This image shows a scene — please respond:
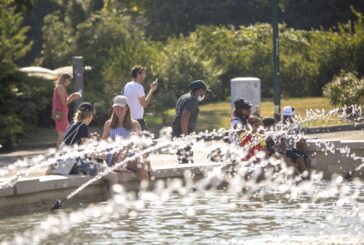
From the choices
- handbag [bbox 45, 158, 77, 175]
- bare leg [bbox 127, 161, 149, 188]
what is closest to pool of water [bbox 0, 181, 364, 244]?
bare leg [bbox 127, 161, 149, 188]

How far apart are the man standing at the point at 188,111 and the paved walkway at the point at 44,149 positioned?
4.31 m

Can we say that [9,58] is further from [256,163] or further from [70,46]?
[70,46]

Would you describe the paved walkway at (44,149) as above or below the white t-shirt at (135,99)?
below

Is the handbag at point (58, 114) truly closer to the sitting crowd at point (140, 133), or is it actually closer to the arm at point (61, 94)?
the arm at point (61, 94)

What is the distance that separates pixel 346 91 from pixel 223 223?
1769 centimetres

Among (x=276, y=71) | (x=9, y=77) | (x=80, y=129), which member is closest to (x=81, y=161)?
(x=80, y=129)

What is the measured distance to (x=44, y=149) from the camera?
24.5 metres

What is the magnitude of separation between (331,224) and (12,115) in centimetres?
1228

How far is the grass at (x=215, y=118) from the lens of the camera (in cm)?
2636

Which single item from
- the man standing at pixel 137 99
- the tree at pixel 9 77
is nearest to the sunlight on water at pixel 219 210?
the man standing at pixel 137 99

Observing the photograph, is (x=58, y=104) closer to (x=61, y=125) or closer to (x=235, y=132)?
(x=61, y=125)

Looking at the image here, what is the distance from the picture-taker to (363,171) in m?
17.2

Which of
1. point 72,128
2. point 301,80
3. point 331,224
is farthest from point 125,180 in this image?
point 301,80

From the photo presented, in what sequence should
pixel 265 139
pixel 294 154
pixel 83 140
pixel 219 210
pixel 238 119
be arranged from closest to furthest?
pixel 219 210
pixel 83 140
pixel 265 139
pixel 238 119
pixel 294 154
